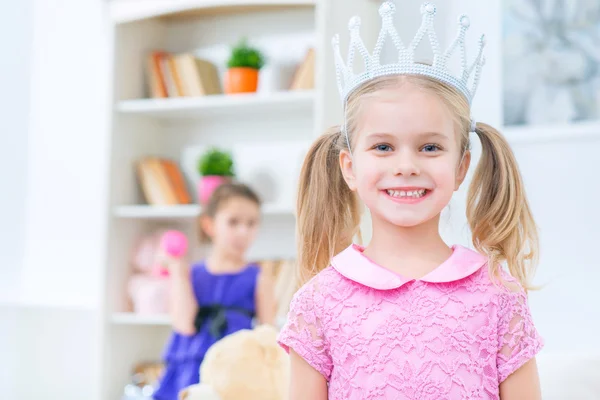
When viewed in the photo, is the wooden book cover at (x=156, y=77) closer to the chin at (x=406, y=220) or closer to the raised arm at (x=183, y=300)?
the raised arm at (x=183, y=300)

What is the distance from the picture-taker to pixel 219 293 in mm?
2828

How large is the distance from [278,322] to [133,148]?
1.09 m

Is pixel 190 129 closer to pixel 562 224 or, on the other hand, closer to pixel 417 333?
pixel 562 224

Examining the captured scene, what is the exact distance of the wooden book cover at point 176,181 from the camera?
341 cm

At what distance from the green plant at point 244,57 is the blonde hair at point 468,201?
6.25ft

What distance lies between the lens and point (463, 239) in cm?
184

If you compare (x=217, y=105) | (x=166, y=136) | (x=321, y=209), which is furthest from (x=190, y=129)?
(x=321, y=209)

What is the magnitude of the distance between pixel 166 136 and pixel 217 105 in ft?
1.73

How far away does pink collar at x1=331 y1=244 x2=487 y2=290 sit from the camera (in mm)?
1160

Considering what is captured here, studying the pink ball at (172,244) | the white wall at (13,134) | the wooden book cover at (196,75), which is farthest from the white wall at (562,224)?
the white wall at (13,134)

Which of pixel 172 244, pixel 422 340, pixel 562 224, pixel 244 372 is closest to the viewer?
pixel 422 340

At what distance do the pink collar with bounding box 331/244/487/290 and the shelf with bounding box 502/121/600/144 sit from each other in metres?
1.18

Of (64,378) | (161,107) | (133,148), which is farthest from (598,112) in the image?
(64,378)

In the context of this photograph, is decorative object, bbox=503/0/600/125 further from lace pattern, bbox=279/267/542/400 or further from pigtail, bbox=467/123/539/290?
lace pattern, bbox=279/267/542/400
